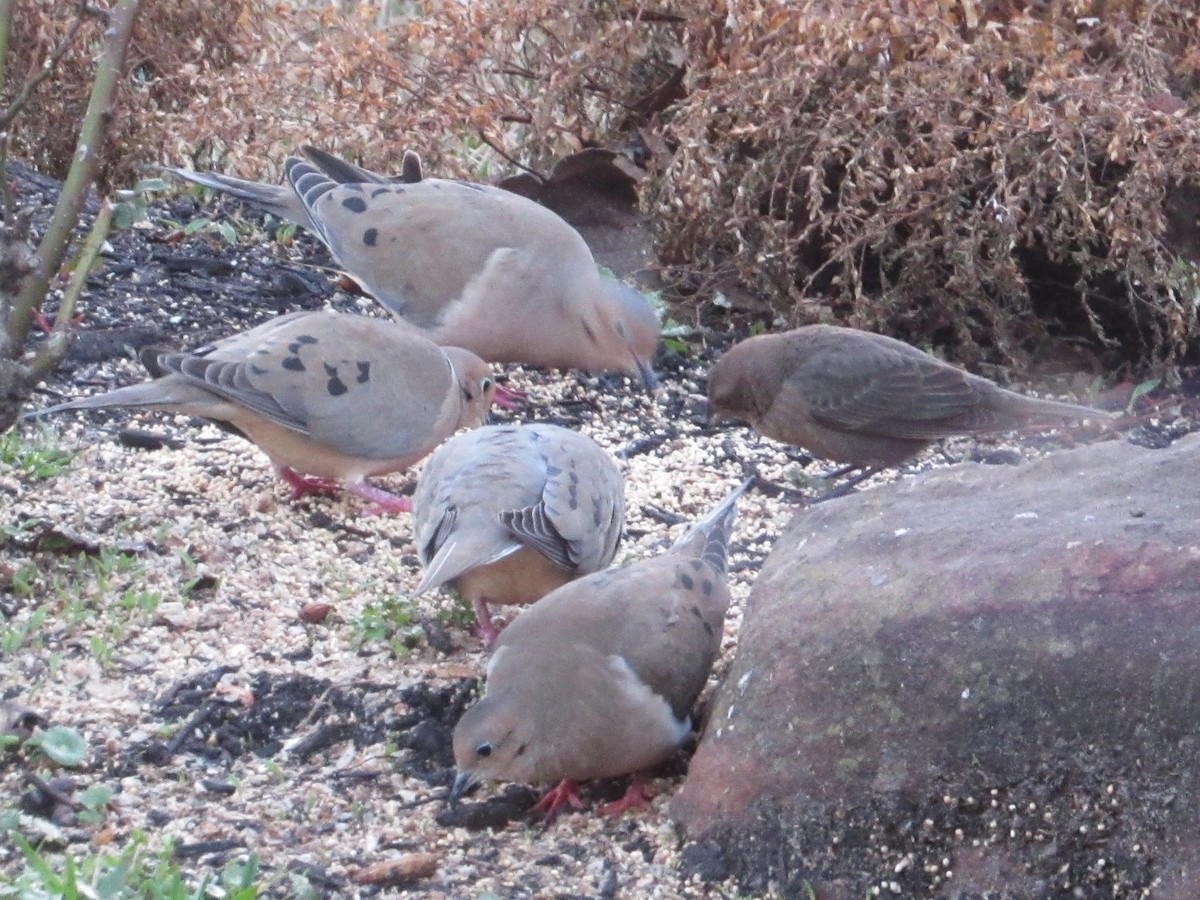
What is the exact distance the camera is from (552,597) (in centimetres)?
360

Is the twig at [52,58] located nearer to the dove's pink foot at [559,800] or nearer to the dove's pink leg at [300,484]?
the dove's pink leg at [300,484]

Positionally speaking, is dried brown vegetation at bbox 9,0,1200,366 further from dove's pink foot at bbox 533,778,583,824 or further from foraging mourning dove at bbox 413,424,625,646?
dove's pink foot at bbox 533,778,583,824

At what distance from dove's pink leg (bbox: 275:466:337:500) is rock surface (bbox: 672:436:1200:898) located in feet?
7.13

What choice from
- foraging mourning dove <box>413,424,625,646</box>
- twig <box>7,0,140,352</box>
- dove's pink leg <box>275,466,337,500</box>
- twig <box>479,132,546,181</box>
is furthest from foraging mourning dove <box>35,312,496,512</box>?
twig <box>479,132,546,181</box>

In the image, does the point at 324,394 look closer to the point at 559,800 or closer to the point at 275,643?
the point at 275,643

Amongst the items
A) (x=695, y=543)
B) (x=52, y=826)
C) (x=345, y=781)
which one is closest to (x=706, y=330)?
(x=695, y=543)

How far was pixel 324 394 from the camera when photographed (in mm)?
4809

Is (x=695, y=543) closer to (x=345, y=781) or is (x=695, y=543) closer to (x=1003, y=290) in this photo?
(x=345, y=781)

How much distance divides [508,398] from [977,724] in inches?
136

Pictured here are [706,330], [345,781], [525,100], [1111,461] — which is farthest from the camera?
[525,100]

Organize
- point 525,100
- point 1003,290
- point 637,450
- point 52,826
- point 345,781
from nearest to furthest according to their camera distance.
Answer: point 52,826 → point 345,781 → point 637,450 → point 1003,290 → point 525,100

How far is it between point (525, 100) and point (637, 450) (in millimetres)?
2338

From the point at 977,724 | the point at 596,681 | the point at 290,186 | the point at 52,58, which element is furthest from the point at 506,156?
the point at 977,724

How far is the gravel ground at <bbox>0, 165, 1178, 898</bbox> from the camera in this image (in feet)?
10.4
